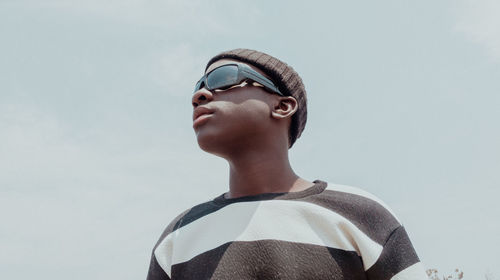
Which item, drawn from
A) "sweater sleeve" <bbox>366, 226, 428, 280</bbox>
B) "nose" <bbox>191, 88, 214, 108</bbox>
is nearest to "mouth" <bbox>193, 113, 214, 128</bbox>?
"nose" <bbox>191, 88, 214, 108</bbox>

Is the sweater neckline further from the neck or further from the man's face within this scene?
the man's face

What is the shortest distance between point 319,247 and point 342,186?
1.81 ft

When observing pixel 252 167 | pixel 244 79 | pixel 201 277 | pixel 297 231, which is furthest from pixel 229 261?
pixel 244 79

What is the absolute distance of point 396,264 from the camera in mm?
2986

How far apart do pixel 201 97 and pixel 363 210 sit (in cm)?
122

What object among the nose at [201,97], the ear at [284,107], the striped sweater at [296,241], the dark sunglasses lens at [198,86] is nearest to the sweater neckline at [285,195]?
the striped sweater at [296,241]

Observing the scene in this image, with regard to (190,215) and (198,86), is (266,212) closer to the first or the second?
(190,215)

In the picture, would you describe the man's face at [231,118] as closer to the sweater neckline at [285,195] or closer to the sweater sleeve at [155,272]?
the sweater neckline at [285,195]

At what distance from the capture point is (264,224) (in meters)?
3.10

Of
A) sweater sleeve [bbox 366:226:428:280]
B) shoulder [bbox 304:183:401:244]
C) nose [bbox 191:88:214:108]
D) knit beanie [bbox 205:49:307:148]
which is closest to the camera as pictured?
sweater sleeve [bbox 366:226:428:280]

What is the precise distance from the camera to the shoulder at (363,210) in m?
3.12

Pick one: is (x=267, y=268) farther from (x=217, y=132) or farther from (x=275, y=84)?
(x=275, y=84)

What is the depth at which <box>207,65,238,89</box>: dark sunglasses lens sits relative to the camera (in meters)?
3.53

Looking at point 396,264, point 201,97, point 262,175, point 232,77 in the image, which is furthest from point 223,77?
point 396,264
